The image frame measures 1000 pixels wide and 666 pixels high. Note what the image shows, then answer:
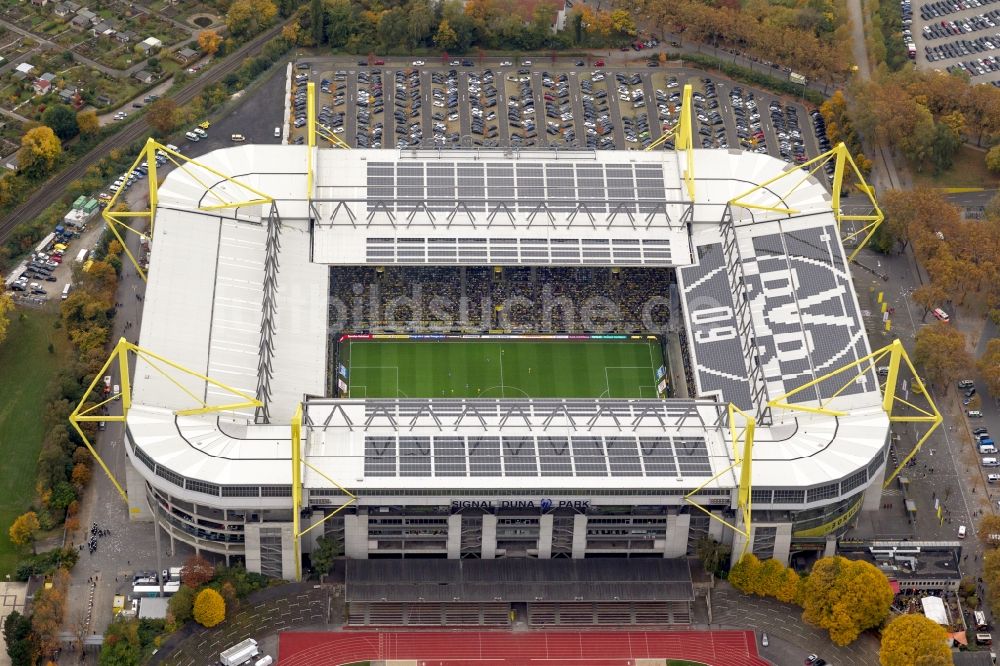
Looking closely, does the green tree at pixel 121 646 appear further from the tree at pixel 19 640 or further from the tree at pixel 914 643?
the tree at pixel 914 643

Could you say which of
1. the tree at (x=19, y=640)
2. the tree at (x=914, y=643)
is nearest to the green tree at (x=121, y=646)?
the tree at (x=19, y=640)

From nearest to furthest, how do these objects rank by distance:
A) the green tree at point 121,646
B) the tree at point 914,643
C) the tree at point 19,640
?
1. the tree at point 914,643
2. the tree at point 19,640
3. the green tree at point 121,646

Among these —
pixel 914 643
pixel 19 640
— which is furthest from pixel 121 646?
pixel 914 643

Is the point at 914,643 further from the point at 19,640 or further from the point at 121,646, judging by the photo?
the point at 19,640

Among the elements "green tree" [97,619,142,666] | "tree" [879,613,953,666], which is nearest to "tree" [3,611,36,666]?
"green tree" [97,619,142,666]

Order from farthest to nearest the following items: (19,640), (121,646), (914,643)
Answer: (121,646) → (19,640) → (914,643)
